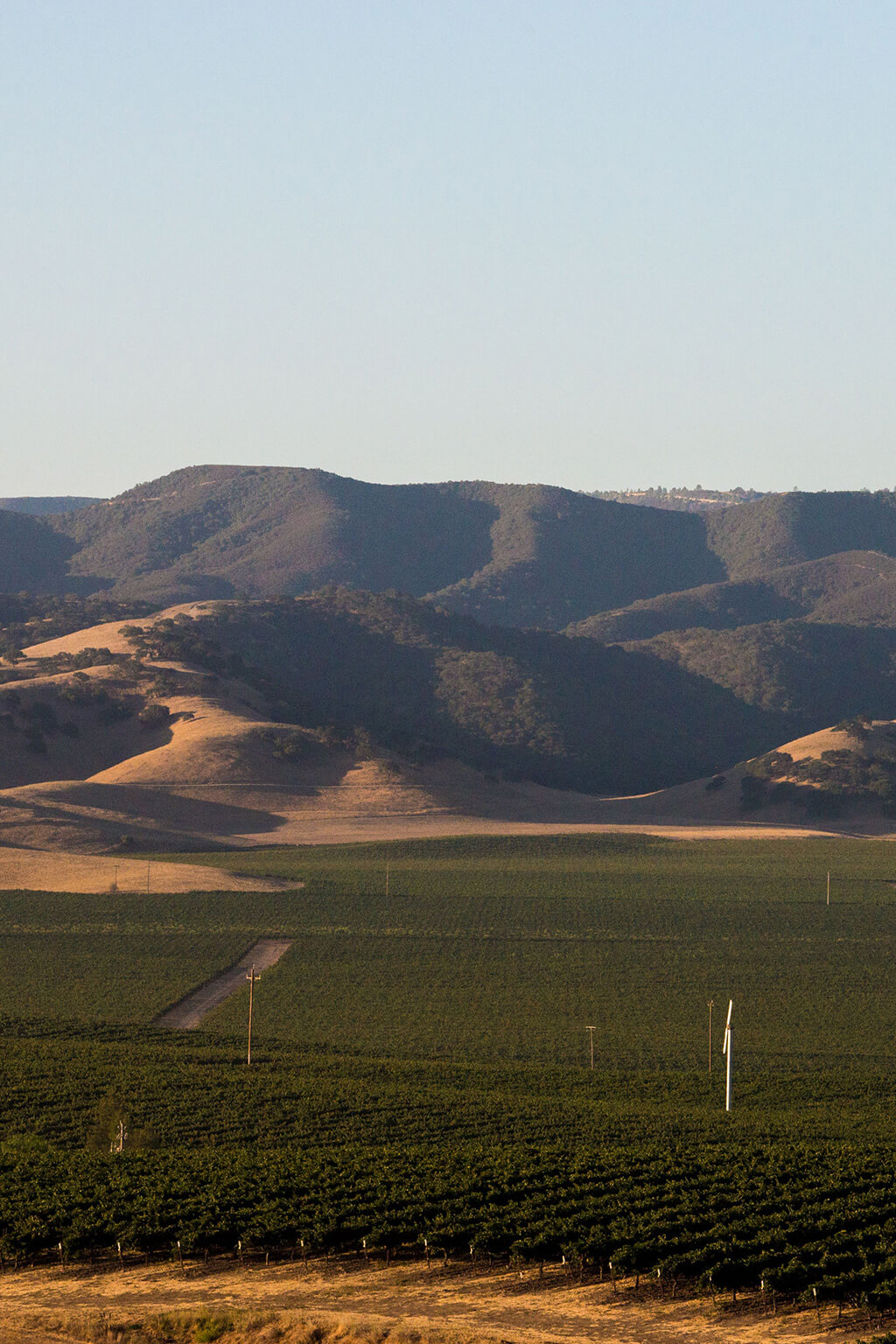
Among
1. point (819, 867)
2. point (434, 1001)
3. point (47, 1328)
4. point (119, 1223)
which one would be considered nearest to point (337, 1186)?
point (119, 1223)

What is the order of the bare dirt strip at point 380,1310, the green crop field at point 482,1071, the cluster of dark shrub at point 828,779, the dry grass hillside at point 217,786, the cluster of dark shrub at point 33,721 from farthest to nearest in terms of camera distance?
the cluster of dark shrub at point 33,721 < the cluster of dark shrub at point 828,779 < the dry grass hillside at point 217,786 < the green crop field at point 482,1071 < the bare dirt strip at point 380,1310

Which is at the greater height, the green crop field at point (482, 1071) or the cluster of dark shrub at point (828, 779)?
the cluster of dark shrub at point (828, 779)

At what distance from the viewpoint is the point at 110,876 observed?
99.0m

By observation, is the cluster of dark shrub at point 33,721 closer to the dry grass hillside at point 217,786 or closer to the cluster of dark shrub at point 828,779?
the dry grass hillside at point 217,786

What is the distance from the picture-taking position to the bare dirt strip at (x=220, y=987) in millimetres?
61250

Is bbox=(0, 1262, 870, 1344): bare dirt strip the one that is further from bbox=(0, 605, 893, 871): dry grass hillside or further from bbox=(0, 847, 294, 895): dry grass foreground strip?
bbox=(0, 605, 893, 871): dry grass hillside

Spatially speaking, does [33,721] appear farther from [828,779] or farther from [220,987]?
[220,987]

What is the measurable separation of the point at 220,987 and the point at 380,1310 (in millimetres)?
43741

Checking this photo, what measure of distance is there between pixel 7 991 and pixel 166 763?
82142 millimetres

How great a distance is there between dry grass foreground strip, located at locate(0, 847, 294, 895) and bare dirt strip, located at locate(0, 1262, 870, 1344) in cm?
6797

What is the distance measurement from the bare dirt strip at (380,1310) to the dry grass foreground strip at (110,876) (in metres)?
68.0

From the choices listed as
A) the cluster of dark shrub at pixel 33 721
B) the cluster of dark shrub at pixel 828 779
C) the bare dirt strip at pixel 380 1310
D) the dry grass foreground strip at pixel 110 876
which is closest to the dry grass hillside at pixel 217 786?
the cluster of dark shrub at pixel 33 721

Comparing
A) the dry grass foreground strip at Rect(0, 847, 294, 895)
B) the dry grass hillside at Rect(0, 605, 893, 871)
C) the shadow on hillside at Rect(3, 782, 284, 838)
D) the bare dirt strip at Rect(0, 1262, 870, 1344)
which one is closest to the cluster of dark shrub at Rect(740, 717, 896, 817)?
the dry grass hillside at Rect(0, 605, 893, 871)

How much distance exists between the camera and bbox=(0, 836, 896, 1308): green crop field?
29.8 meters
